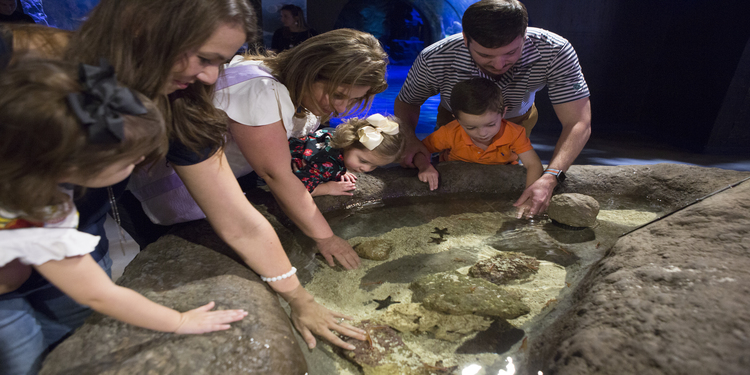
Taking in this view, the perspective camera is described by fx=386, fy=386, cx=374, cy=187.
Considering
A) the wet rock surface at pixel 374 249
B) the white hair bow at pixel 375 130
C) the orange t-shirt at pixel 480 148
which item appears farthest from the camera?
the orange t-shirt at pixel 480 148

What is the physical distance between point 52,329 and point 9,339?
214mm

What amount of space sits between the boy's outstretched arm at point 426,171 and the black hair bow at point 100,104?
7.56 feet

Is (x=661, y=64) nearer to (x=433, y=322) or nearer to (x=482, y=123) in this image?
(x=482, y=123)

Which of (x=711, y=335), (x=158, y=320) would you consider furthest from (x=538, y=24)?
(x=158, y=320)

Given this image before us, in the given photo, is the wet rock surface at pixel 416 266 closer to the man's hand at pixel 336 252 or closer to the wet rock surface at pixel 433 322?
the man's hand at pixel 336 252

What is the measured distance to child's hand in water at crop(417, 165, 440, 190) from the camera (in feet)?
9.84

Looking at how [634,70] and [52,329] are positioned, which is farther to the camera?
[634,70]

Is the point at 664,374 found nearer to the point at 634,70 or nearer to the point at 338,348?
the point at 338,348

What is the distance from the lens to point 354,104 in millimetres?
1992

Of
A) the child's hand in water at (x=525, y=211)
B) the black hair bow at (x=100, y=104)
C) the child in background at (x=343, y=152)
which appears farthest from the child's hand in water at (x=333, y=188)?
the black hair bow at (x=100, y=104)

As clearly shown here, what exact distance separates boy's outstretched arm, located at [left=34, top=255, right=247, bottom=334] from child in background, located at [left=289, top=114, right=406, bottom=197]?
4.73ft

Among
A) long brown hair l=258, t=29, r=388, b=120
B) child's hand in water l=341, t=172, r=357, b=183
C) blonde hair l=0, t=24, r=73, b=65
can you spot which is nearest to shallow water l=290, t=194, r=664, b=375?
child's hand in water l=341, t=172, r=357, b=183

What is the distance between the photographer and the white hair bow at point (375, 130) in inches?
99.5

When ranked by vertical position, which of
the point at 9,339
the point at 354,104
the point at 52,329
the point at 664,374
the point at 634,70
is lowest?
the point at 634,70
